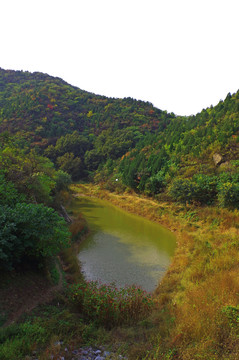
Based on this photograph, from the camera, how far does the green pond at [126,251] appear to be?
488 inches

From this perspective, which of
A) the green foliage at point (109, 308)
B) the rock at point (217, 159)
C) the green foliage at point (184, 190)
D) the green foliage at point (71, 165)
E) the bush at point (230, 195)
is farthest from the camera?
the green foliage at point (71, 165)

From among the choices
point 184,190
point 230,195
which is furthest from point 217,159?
point 230,195

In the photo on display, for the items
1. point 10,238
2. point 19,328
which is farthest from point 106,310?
point 10,238

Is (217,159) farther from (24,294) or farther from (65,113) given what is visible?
(65,113)

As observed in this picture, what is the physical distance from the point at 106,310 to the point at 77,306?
4.46 ft

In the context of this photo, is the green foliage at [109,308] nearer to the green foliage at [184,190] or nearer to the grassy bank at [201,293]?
the grassy bank at [201,293]

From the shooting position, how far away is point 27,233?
8375mm

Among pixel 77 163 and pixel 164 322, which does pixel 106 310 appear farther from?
pixel 77 163

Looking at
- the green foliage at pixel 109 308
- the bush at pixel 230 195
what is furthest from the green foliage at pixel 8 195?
the bush at pixel 230 195

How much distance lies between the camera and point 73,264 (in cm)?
1267

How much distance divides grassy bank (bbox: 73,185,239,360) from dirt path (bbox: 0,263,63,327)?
401 cm

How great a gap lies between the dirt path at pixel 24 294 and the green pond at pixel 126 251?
3467 millimetres

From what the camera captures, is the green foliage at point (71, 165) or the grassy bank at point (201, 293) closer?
the grassy bank at point (201, 293)

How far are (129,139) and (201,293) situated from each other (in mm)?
55924
